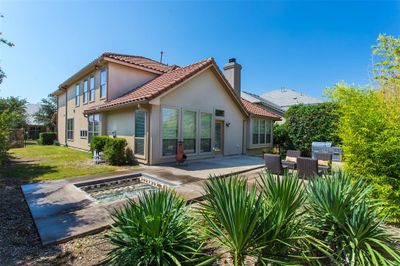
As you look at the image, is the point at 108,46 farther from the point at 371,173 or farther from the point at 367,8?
the point at 371,173

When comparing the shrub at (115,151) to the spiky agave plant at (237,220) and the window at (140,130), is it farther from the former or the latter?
the spiky agave plant at (237,220)

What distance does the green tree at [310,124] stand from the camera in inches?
651

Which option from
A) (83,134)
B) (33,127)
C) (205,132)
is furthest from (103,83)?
(33,127)

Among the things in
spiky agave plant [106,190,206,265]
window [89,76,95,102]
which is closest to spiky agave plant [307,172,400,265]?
spiky agave plant [106,190,206,265]

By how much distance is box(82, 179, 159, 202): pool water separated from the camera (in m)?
7.13

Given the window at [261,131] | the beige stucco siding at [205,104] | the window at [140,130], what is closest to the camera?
the beige stucco siding at [205,104]

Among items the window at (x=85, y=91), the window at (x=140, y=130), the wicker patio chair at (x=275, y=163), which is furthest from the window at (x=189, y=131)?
the window at (x=85, y=91)

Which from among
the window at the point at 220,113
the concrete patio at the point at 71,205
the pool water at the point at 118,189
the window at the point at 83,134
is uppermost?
the window at the point at 220,113

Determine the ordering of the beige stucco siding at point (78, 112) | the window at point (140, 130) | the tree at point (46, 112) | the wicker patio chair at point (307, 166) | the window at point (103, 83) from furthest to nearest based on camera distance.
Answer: the tree at point (46, 112) → the beige stucco siding at point (78, 112) → the window at point (103, 83) → the window at point (140, 130) → the wicker patio chair at point (307, 166)

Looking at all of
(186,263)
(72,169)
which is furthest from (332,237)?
(72,169)

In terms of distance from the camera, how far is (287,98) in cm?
3253

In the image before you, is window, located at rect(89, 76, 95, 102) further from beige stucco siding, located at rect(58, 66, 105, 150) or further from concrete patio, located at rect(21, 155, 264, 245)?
concrete patio, located at rect(21, 155, 264, 245)

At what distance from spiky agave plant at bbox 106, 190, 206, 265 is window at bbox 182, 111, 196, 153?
9.59m

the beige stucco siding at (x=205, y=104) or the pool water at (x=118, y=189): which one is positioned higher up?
the beige stucco siding at (x=205, y=104)
